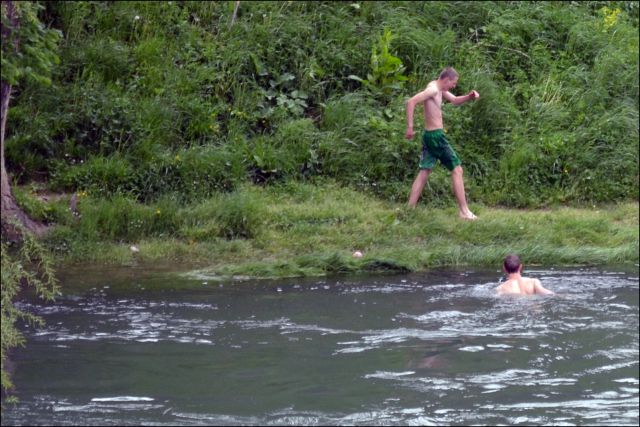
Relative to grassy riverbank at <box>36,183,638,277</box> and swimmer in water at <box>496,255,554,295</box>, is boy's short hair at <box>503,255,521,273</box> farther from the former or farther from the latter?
grassy riverbank at <box>36,183,638,277</box>

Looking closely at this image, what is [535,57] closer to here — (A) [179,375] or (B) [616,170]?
(B) [616,170]

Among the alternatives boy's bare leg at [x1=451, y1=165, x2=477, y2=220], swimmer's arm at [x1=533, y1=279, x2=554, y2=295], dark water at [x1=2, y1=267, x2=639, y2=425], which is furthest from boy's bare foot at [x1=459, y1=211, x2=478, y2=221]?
swimmer's arm at [x1=533, y1=279, x2=554, y2=295]

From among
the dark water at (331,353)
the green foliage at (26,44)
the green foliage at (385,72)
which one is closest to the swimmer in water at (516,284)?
the dark water at (331,353)

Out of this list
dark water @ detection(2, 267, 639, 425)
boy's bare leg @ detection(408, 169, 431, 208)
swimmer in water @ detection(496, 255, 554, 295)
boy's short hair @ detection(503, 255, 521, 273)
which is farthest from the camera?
boy's bare leg @ detection(408, 169, 431, 208)

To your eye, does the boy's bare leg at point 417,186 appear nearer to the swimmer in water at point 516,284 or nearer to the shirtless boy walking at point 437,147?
the shirtless boy walking at point 437,147

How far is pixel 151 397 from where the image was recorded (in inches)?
297

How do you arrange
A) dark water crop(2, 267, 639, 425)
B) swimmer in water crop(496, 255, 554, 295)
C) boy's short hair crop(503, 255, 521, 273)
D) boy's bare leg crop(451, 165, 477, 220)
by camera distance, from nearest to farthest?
dark water crop(2, 267, 639, 425) → swimmer in water crop(496, 255, 554, 295) → boy's short hair crop(503, 255, 521, 273) → boy's bare leg crop(451, 165, 477, 220)

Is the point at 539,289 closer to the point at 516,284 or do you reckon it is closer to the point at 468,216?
the point at 516,284

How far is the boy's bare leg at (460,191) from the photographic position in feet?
44.1

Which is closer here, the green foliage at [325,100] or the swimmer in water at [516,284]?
the swimmer in water at [516,284]

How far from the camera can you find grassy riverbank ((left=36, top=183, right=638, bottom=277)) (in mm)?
12188

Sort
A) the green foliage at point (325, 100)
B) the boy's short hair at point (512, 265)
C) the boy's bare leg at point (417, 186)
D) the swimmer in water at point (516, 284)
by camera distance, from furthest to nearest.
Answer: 1. the green foliage at point (325, 100)
2. the boy's bare leg at point (417, 186)
3. the boy's short hair at point (512, 265)
4. the swimmer in water at point (516, 284)

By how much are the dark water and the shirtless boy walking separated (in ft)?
7.01

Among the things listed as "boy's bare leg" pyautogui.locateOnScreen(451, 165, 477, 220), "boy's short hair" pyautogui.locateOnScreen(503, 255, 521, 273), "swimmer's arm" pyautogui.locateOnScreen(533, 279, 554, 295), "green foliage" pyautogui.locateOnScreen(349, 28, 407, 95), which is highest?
"green foliage" pyautogui.locateOnScreen(349, 28, 407, 95)
